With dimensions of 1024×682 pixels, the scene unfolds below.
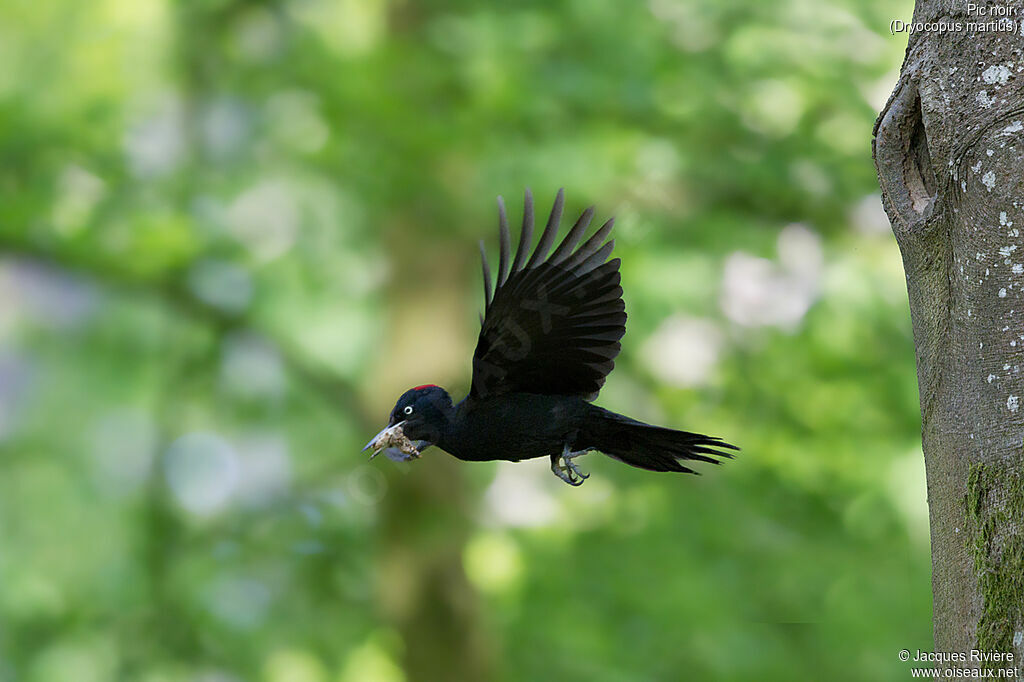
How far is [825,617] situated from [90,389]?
6.09 m

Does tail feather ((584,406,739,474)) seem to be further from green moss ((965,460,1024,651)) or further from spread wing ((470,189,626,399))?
green moss ((965,460,1024,651))

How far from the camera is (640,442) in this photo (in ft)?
8.00

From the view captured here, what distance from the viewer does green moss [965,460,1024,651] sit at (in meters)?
1.98

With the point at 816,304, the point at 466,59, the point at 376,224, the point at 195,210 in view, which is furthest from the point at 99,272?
the point at 816,304

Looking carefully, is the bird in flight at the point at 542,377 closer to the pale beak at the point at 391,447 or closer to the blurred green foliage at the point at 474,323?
the pale beak at the point at 391,447

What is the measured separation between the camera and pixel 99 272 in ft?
21.9

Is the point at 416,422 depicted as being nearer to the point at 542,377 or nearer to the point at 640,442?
the point at 542,377

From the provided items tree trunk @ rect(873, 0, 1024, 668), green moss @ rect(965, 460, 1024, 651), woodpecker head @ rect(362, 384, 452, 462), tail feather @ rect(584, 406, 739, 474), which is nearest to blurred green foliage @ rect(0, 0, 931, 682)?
tail feather @ rect(584, 406, 739, 474)

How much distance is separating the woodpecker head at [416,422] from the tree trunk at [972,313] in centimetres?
105

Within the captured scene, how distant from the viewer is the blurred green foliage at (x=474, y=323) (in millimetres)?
6223

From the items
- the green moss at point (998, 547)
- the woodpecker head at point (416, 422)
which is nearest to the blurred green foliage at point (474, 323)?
the woodpecker head at point (416, 422)

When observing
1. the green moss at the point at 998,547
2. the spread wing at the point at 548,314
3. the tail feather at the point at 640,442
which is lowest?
the green moss at the point at 998,547

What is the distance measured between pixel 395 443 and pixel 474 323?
5.01m

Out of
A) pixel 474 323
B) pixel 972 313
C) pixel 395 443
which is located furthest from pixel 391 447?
pixel 474 323
